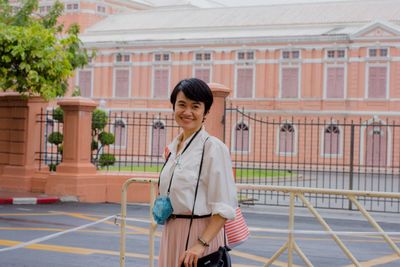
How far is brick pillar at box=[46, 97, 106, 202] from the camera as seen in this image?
15.2 metres

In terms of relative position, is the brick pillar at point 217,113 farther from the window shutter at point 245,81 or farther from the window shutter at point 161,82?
the window shutter at point 161,82

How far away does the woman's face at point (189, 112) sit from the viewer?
13.2ft

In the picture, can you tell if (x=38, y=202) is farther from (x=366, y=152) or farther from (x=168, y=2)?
(x=168, y=2)

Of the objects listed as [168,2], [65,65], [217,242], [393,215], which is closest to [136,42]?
[168,2]

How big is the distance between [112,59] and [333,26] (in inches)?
475

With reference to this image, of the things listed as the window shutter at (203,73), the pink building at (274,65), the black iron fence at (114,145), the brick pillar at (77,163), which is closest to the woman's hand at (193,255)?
the black iron fence at (114,145)

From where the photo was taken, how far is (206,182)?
3902 mm

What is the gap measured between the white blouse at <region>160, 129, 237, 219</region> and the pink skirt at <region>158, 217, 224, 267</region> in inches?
2.5

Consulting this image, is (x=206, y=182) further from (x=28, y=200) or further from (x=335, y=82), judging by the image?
(x=335, y=82)

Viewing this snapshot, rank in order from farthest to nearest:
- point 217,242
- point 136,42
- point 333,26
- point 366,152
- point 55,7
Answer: point 136,42 < point 333,26 < point 366,152 < point 55,7 < point 217,242

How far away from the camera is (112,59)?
130 ft

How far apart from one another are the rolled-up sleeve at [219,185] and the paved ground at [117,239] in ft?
6.80

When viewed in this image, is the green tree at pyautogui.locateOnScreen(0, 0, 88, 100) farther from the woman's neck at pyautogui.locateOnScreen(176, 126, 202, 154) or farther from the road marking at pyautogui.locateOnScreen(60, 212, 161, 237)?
the woman's neck at pyautogui.locateOnScreen(176, 126, 202, 154)

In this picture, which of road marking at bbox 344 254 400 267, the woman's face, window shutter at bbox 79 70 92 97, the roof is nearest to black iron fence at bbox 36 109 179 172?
the woman's face
